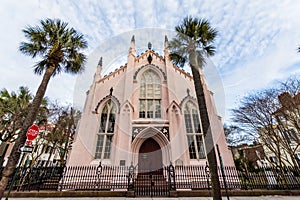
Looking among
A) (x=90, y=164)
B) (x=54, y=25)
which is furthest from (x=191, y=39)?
(x=90, y=164)

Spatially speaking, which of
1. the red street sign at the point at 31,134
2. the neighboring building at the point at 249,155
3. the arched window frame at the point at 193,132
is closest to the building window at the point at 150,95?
the arched window frame at the point at 193,132

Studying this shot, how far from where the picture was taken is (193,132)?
38.7 feet

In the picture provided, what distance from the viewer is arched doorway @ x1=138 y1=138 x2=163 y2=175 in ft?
36.8

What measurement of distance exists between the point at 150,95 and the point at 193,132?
5253 mm

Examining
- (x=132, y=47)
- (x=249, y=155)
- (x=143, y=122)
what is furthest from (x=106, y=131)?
(x=249, y=155)

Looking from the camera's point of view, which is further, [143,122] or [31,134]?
[143,122]

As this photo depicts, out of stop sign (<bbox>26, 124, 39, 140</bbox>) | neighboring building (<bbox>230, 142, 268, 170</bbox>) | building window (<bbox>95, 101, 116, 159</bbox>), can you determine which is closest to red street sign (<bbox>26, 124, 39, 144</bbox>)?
stop sign (<bbox>26, 124, 39, 140</bbox>)

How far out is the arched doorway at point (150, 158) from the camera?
11.2 m

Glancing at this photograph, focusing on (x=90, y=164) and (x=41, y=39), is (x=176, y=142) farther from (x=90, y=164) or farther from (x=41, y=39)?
(x=41, y=39)

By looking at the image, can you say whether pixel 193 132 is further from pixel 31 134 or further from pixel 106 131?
pixel 31 134

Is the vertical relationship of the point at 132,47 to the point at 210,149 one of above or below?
above

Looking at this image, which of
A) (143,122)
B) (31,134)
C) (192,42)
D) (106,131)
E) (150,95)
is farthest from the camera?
(150,95)

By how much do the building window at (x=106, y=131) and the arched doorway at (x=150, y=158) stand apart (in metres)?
2.75

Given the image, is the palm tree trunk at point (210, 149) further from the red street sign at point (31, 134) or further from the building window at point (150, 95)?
the red street sign at point (31, 134)
